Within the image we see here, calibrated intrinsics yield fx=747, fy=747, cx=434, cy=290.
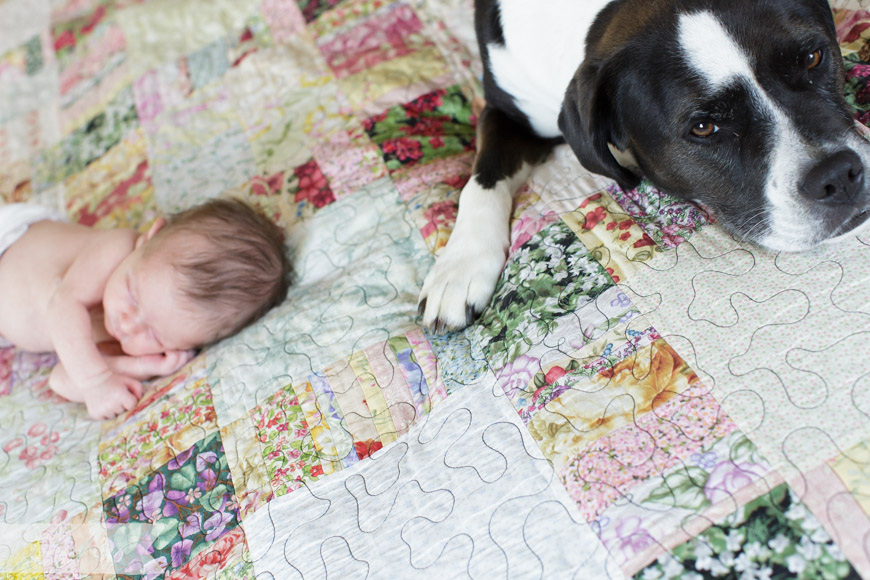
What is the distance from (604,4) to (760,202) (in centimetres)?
51

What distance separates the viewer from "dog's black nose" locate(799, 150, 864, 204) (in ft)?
3.86

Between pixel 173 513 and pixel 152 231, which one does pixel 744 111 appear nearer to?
pixel 173 513

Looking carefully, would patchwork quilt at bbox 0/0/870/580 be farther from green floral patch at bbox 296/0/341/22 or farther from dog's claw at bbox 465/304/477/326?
green floral patch at bbox 296/0/341/22

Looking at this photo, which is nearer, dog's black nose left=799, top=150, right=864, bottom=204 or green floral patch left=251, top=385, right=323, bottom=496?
dog's black nose left=799, top=150, right=864, bottom=204

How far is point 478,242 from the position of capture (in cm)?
148

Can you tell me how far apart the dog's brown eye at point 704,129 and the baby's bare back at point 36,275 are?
1.35m

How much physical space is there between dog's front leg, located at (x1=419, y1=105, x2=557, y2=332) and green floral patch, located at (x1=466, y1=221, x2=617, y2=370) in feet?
0.12

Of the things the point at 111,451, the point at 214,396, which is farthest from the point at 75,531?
the point at 214,396

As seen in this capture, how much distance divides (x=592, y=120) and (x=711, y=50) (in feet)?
0.77

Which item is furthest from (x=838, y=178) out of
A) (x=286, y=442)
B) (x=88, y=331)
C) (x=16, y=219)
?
(x=16, y=219)

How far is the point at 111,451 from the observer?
4.94 feet

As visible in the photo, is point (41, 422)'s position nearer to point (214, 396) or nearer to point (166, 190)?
point (214, 396)

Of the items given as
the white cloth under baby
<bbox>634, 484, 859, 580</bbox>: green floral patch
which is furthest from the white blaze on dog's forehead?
the white cloth under baby

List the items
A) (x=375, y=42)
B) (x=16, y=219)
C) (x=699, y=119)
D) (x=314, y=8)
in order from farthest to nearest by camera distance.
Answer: (x=314, y=8), (x=375, y=42), (x=16, y=219), (x=699, y=119)
